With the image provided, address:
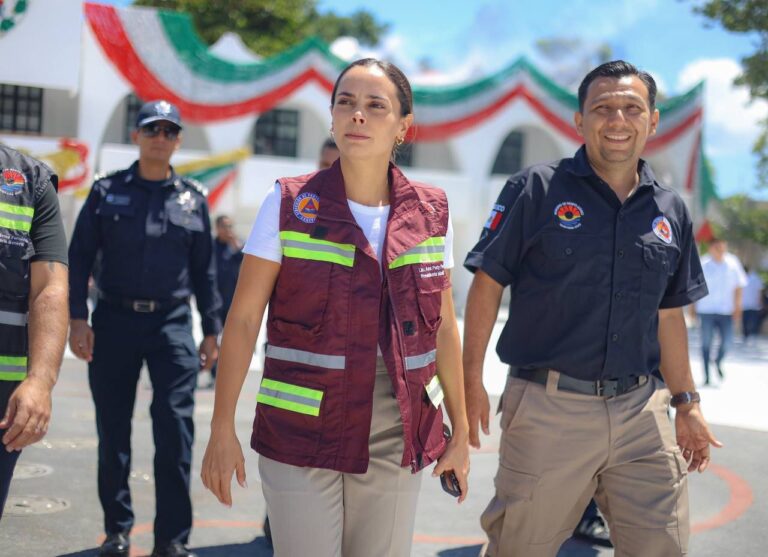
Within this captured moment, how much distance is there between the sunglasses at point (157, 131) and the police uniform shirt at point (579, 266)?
2.10 metres

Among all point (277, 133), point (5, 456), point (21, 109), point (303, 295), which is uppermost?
point (277, 133)

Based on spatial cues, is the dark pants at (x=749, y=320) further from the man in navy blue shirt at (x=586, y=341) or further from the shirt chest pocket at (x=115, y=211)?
the man in navy blue shirt at (x=586, y=341)

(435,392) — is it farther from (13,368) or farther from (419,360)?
(13,368)

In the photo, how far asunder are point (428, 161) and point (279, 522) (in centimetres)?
2964

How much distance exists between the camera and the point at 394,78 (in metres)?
3.11

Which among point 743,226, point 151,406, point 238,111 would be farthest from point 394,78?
point 743,226

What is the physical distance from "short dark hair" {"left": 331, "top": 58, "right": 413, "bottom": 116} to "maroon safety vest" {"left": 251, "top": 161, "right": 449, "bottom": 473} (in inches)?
14.6

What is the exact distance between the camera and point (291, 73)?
27.8 meters

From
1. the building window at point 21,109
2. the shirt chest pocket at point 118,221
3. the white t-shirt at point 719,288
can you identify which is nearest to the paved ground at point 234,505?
the shirt chest pocket at point 118,221

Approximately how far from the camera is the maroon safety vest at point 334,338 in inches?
113

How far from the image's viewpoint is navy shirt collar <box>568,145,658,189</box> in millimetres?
3803

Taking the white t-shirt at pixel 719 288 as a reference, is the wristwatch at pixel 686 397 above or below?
below

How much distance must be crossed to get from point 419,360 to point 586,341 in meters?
0.94

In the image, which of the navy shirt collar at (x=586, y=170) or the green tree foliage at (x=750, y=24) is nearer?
the navy shirt collar at (x=586, y=170)
